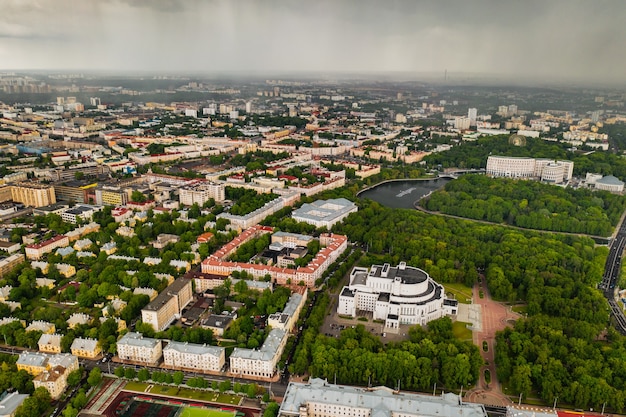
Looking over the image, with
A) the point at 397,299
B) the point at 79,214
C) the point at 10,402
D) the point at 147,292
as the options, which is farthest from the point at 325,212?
the point at 10,402

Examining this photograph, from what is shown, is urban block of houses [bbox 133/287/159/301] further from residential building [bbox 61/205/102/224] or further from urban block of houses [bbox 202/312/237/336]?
residential building [bbox 61/205/102/224]

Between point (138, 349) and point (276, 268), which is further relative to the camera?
point (276, 268)

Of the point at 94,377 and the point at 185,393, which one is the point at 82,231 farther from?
the point at 185,393

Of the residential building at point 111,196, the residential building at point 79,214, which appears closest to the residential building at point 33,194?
the residential building at point 111,196

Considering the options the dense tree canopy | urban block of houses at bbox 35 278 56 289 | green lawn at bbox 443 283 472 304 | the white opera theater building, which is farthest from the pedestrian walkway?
the dense tree canopy

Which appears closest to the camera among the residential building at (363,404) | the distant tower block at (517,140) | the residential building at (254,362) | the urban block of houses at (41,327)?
the residential building at (363,404)

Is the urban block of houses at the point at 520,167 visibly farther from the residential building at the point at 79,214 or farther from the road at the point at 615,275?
the residential building at the point at 79,214
